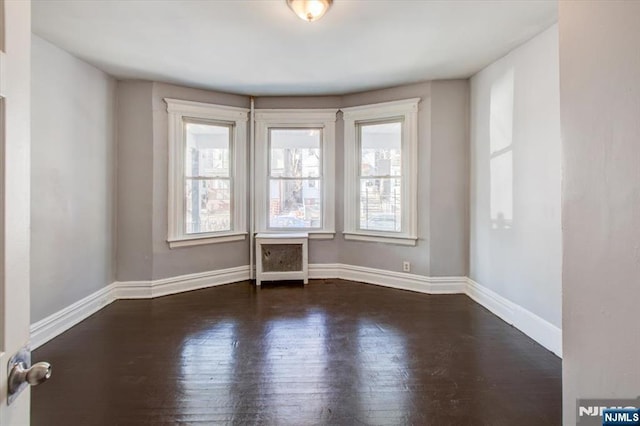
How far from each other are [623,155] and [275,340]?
2648 mm

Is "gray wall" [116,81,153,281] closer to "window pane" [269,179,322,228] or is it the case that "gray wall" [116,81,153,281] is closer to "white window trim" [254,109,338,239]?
"white window trim" [254,109,338,239]

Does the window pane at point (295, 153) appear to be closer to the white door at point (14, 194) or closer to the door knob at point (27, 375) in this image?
the white door at point (14, 194)

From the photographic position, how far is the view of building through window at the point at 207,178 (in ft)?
14.5

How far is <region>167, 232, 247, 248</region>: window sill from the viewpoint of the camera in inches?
166

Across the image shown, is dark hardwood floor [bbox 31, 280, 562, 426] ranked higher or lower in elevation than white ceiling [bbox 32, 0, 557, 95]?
lower

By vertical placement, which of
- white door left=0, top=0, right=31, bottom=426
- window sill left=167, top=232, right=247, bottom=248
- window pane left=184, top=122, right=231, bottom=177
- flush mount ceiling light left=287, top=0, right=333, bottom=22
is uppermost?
flush mount ceiling light left=287, top=0, right=333, bottom=22

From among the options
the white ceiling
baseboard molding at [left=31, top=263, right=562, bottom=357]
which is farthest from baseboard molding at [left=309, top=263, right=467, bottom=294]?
the white ceiling

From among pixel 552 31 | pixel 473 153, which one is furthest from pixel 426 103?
pixel 552 31

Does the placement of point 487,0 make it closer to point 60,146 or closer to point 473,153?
point 473,153

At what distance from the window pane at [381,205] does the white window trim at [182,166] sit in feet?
5.51

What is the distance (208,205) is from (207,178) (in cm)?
36

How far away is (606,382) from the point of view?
2.76 feet

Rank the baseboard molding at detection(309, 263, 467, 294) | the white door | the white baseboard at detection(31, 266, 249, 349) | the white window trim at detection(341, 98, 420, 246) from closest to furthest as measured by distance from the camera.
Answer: the white door < the white baseboard at detection(31, 266, 249, 349) < the baseboard molding at detection(309, 263, 467, 294) < the white window trim at detection(341, 98, 420, 246)

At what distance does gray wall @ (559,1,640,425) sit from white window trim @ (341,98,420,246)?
3.27 m
